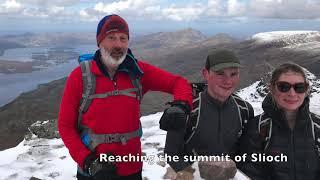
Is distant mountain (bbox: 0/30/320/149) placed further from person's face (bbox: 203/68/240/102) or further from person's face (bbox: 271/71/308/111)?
person's face (bbox: 271/71/308/111)

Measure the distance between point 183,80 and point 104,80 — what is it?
3.70 feet

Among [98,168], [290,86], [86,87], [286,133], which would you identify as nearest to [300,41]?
[290,86]

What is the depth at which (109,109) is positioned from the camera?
191 inches

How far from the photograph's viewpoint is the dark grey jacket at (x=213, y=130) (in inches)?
201

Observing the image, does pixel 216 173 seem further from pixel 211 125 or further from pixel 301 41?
pixel 301 41

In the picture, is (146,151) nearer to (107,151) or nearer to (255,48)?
(107,151)

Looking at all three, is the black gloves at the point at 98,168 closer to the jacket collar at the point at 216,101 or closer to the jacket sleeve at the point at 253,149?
the jacket collar at the point at 216,101

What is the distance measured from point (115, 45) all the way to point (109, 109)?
872mm

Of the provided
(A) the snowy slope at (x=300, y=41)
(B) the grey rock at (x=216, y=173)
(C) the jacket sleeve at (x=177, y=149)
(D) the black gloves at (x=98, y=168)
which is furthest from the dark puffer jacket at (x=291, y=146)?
(A) the snowy slope at (x=300, y=41)

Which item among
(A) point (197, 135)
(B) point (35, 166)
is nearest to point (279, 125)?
(A) point (197, 135)

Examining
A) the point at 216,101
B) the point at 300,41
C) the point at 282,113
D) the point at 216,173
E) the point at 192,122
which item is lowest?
the point at 300,41

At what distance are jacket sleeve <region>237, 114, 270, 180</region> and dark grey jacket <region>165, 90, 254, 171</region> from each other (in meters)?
0.16

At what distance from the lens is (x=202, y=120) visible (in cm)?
513

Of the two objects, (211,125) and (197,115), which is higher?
(197,115)
